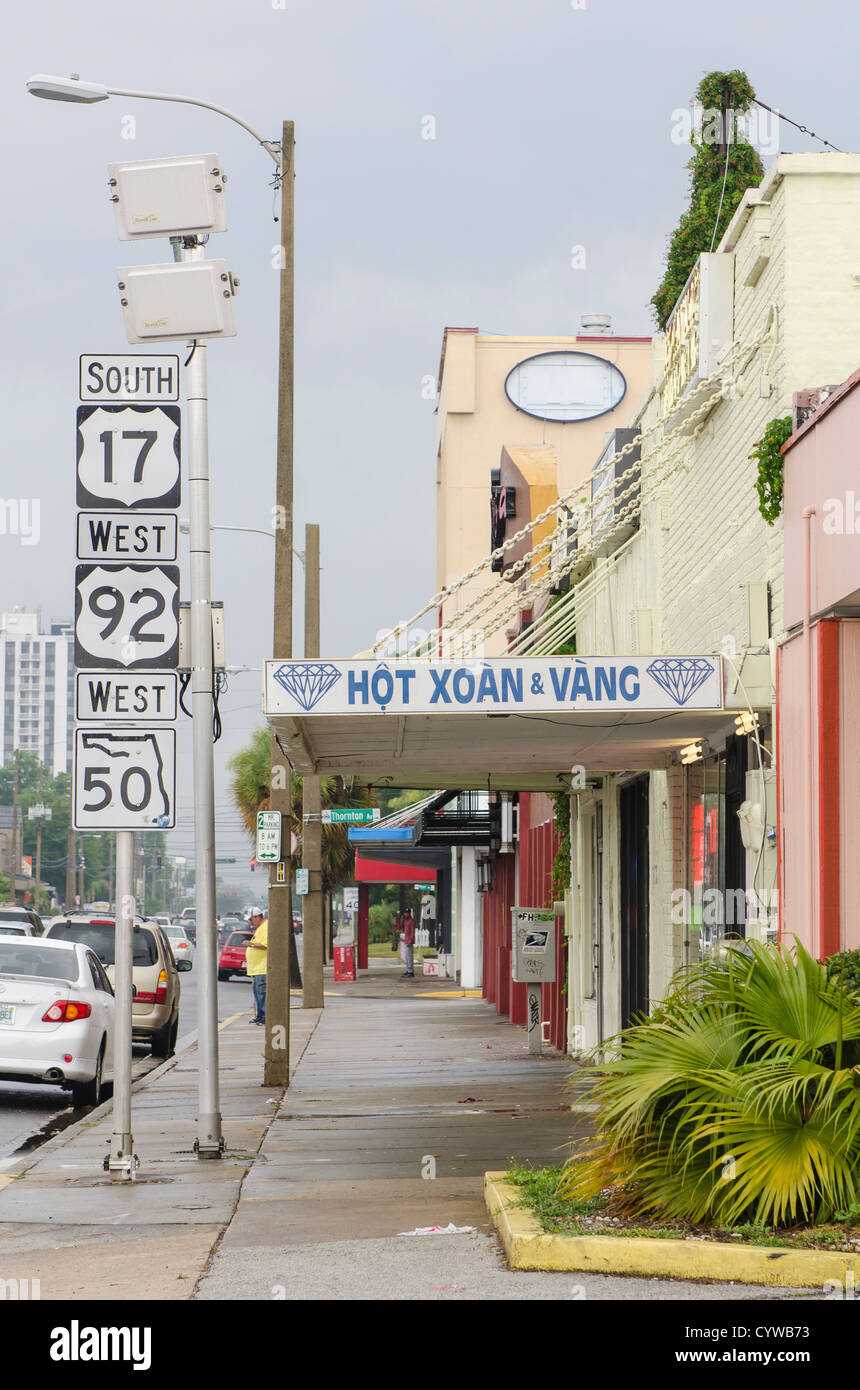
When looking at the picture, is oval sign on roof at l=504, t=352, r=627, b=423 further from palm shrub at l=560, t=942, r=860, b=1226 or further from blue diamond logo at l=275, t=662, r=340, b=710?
palm shrub at l=560, t=942, r=860, b=1226

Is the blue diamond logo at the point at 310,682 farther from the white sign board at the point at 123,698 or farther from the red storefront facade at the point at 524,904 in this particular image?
the red storefront facade at the point at 524,904

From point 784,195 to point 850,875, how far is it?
4297 millimetres

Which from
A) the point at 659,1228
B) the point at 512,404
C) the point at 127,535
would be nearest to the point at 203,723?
the point at 127,535

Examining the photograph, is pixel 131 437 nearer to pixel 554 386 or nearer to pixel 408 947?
pixel 408 947

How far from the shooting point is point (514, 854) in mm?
28922

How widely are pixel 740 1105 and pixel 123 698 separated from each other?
199 inches

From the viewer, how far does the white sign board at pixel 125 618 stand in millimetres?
10805

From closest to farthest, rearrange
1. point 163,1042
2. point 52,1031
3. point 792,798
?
point 792,798 → point 52,1031 → point 163,1042

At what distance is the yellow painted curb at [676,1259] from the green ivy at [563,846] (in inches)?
538

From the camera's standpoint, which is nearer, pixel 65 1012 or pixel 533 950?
pixel 65 1012

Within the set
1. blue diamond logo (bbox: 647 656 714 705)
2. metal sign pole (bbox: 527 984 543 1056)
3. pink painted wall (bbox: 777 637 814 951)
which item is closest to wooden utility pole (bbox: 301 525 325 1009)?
metal sign pole (bbox: 527 984 543 1056)

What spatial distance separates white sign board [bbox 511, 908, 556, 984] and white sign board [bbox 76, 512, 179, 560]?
1001cm

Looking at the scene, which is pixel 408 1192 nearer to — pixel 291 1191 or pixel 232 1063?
pixel 291 1191

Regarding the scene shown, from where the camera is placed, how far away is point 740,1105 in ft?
24.0
